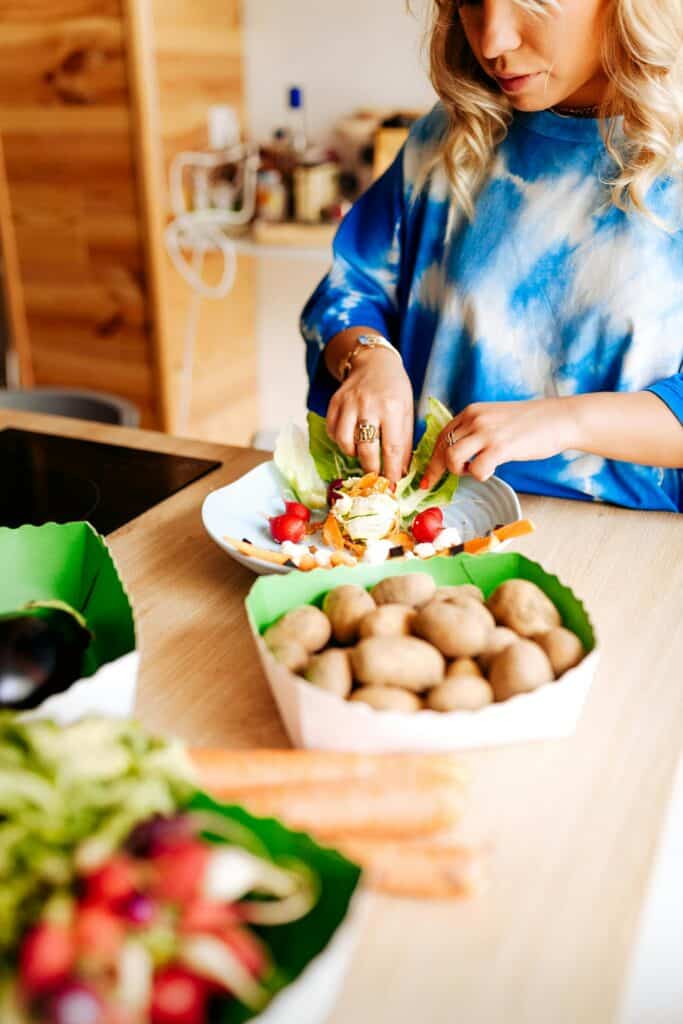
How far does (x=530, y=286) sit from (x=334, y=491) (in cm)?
44

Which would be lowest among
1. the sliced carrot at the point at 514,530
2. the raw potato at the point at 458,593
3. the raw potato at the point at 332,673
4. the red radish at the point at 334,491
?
the red radish at the point at 334,491

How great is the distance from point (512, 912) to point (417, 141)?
118 cm

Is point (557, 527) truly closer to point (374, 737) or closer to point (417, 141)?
point (374, 737)

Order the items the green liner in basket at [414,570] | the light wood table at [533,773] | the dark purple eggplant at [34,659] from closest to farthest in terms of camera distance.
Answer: the light wood table at [533,773]
the dark purple eggplant at [34,659]
the green liner in basket at [414,570]

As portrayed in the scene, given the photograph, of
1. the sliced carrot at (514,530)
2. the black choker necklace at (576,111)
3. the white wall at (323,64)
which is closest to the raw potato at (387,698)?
the sliced carrot at (514,530)

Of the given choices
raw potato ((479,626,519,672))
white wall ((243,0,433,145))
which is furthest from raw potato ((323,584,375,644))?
white wall ((243,0,433,145))

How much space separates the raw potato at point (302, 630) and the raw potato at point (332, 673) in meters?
0.03

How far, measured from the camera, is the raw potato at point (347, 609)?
2.49ft

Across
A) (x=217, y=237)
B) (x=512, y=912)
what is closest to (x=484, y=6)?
(x=512, y=912)

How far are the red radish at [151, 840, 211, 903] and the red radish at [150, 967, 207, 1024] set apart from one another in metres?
0.03

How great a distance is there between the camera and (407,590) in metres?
0.79

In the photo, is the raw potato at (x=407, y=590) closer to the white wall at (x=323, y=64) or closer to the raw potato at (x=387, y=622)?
the raw potato at (x=387, y=622)

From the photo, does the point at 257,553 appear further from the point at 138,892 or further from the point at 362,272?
the point at 362,272

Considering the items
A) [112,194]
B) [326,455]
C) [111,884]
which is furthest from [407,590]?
[112,194]
